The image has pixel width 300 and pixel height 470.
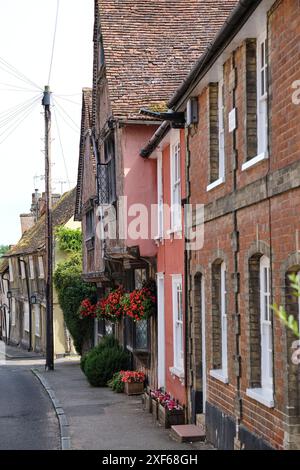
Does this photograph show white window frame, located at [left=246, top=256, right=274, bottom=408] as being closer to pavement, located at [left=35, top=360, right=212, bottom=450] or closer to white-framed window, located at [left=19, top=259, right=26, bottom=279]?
pavement, located at [left=35, top=360, right=212, bottom=450]

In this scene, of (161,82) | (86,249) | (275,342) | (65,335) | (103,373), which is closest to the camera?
(275,342)

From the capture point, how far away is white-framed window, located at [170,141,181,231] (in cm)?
1712

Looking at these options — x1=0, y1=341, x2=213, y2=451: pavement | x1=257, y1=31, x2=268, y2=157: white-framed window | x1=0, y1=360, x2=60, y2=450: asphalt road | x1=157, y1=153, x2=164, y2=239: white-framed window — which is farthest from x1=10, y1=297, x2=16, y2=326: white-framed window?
x1=257, y1=31, x2=268, y2=157: white-framed window

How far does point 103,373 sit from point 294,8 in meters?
16.0

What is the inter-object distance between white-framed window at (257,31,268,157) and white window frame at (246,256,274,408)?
1612mm

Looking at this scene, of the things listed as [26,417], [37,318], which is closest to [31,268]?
[37,318]

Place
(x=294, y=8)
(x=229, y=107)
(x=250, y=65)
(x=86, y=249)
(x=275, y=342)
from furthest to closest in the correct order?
(x=86, y=249) < (x=229, y=107) < (x=250, y=65) < (x=275, y=342) < (x=294, y=8)

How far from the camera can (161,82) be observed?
69.1ft

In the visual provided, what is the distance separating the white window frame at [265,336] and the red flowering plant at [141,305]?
29.1 ft

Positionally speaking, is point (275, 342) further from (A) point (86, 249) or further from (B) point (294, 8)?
(A) point (86, 249)

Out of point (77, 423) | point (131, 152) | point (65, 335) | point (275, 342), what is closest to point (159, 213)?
point (131, 152)

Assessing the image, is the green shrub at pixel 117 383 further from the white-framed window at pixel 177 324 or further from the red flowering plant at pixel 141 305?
the white-framed window at pixel 177 324

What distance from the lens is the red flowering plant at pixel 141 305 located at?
20.0 meters

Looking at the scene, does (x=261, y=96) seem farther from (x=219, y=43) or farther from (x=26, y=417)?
(x=26, y=417)
